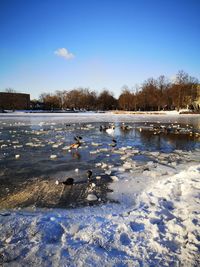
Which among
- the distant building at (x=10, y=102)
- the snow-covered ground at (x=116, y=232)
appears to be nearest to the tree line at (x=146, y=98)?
the distant building at (x=10, y=102)

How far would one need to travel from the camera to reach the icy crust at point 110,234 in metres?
3.15

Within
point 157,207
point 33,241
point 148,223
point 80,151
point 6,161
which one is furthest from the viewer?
point 80,151

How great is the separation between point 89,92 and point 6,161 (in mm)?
127108

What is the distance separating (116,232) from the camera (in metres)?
3.76

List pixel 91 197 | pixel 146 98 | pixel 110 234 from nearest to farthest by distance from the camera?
pixel 110 234
pixel 91 197
pixel 146 98

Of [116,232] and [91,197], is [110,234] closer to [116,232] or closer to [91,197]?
[116,232]

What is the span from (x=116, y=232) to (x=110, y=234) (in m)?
0.11

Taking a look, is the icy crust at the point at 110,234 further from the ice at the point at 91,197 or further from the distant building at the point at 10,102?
the distant building at the point at 10,102

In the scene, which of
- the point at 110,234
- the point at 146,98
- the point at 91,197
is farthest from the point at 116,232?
the point at 146,98

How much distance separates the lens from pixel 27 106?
4828 inches

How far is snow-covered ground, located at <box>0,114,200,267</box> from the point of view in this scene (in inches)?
124

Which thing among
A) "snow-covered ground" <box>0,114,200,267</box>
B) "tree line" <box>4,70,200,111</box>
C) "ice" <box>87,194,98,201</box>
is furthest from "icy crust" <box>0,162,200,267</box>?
"tree line" <box>4,70,200,111</box>

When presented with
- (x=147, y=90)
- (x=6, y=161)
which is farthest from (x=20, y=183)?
(x=147, y=90)

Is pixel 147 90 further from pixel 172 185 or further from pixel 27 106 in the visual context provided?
pixel 172 185
